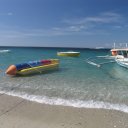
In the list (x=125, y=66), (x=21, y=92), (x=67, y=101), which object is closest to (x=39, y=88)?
(x=21, y=92)

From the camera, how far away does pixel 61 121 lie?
612 cm

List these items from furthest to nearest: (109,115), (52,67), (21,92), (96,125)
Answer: (52,67), (21,92), (109,115), (96,125)

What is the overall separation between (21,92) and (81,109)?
3898 mm

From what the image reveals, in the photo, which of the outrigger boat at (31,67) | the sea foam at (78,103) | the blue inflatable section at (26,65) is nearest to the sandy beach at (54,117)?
the sea foam at (78,103)

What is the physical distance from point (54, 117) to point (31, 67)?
1093 centimetres

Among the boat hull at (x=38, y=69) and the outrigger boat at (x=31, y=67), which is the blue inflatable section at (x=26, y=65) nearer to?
the outrigger boat at (x=31, y=67)

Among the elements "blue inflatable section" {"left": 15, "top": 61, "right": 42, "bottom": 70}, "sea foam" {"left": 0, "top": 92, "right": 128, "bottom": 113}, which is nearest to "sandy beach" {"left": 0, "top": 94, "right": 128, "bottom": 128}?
"sea foam" {"left": 0, "top": 92, "right": 128, "bottom": 113}

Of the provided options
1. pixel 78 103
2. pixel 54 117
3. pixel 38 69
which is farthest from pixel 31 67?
pixel 54 117

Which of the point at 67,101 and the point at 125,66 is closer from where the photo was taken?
the point at 67,101

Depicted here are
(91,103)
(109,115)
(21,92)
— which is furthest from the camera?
(21,92)

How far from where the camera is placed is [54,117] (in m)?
6.45

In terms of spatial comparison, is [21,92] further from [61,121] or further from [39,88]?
[61,121]

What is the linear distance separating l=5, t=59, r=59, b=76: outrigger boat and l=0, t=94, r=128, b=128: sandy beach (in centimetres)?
778

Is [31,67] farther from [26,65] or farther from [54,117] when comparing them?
[54,117]
